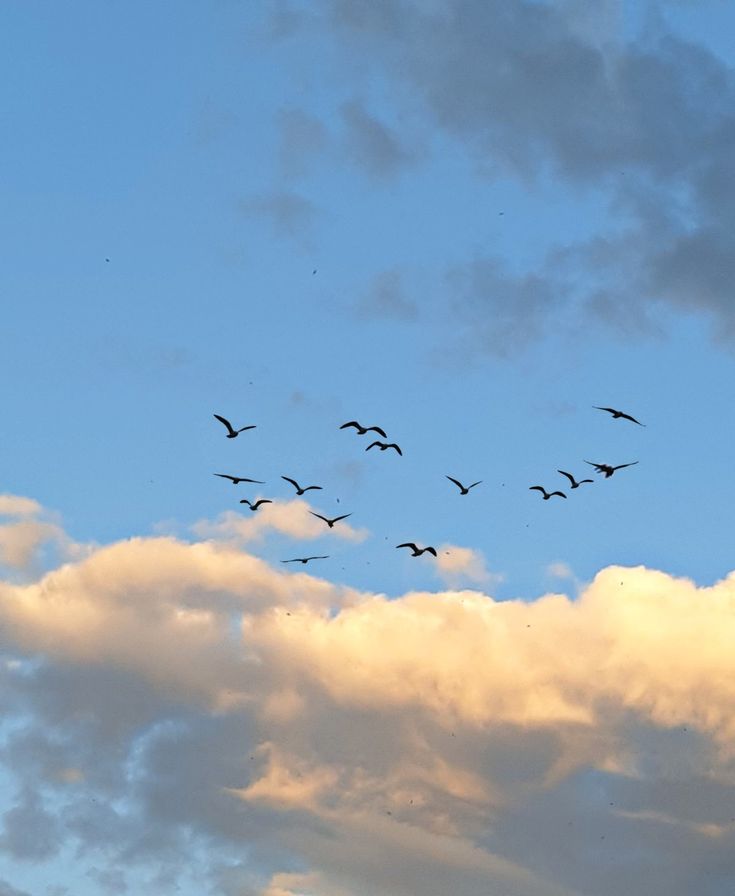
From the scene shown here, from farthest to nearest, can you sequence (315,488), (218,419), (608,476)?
(608,476) → (315,488) → (218,419)

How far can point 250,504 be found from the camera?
160 meters

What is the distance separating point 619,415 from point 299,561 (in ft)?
116

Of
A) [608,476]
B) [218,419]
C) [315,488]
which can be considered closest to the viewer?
[218,419]

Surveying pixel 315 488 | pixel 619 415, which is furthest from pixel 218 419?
pixel 619 415

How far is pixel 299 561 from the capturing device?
15100 cm

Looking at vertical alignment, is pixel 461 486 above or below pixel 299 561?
above

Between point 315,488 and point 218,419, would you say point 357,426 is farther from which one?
point 218,419

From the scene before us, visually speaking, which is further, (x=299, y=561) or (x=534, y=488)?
(x=534, y=488)

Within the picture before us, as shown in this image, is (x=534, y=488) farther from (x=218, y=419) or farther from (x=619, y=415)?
(x=218, y=419)

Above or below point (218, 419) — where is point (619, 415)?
above

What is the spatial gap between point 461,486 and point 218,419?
106 ft

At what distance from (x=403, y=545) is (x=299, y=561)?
57.9 feet

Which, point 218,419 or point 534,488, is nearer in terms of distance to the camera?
point 218,419

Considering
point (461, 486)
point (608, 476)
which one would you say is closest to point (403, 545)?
point (461, 486)
